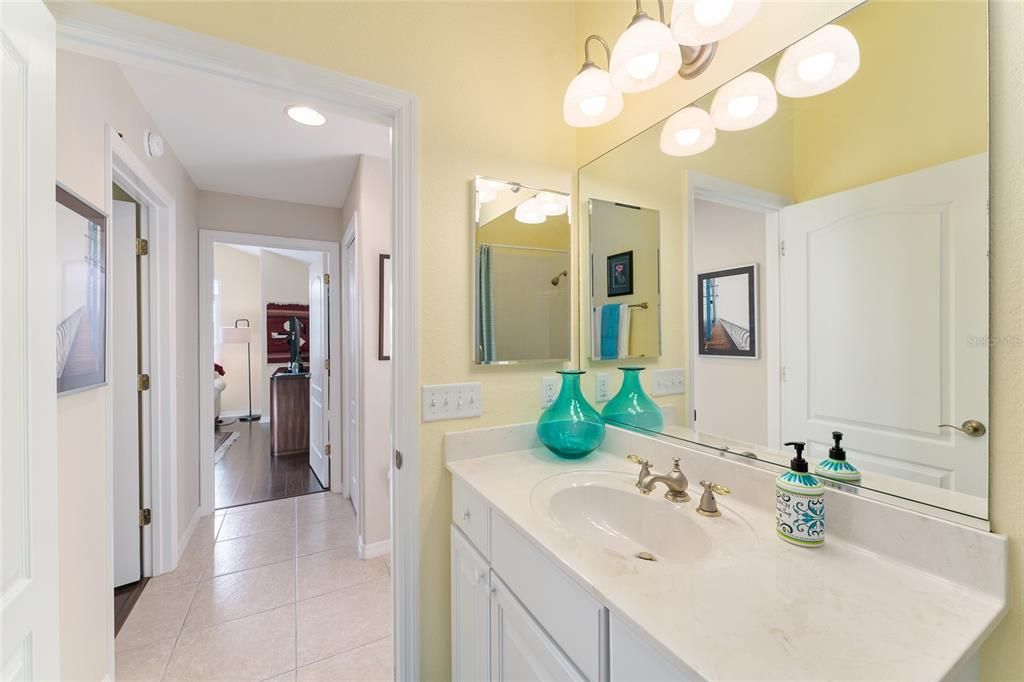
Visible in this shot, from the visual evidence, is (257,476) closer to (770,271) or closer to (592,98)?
(592,98)

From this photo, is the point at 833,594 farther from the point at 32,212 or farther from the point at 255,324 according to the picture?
the point at 255,324

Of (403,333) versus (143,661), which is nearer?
(403,333)

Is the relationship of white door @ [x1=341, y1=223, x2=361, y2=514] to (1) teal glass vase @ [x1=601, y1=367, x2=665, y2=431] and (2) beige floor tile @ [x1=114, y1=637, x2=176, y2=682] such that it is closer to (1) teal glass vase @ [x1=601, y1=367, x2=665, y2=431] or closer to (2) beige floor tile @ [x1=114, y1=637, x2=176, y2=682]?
(2) beige floor tile @ [x1=114, y1=637, x2=176, y2=682]

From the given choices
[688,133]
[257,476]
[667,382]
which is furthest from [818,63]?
[257,476]

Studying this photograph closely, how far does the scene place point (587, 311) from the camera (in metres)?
1.60

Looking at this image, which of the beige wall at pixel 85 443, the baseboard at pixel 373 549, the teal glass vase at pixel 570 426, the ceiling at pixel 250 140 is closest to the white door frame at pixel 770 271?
the teal glass vase at pixel 570 426

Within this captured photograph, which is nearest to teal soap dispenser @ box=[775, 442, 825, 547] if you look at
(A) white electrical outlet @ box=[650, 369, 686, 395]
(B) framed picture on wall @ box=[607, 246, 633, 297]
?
(A) white electrical outlet @ box=[650, 369, 686, 395]

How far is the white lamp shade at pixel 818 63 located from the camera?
2.77 feet

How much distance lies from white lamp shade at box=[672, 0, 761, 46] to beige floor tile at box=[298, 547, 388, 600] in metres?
2.67

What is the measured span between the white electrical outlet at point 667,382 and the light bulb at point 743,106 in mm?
718

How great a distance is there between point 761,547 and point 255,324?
23.1 ft

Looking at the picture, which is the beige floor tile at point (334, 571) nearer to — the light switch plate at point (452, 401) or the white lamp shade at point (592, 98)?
the light switch plate at point (452, 401)

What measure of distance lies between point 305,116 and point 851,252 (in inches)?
89.6

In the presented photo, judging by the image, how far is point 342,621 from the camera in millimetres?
1886
